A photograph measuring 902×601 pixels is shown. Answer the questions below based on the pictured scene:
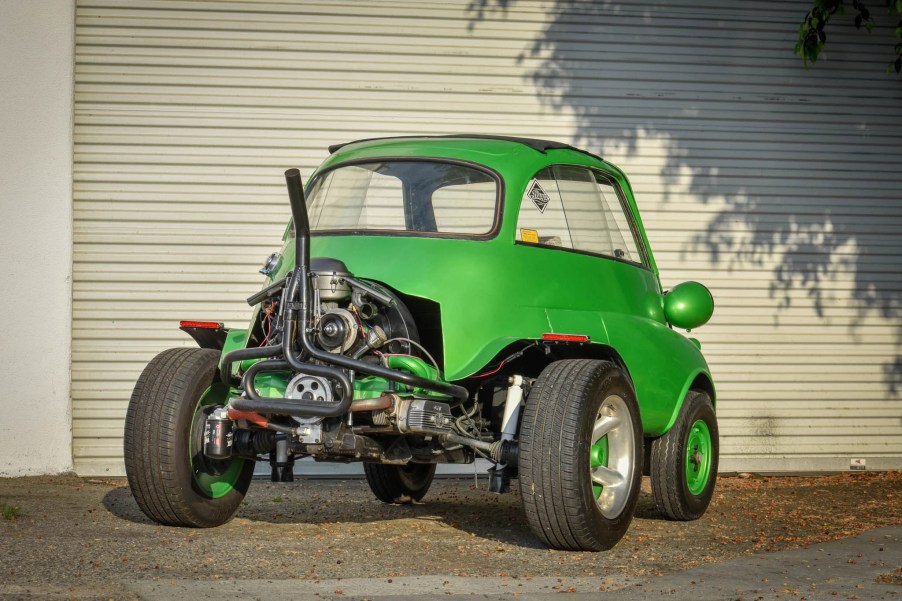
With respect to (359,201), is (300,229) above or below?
below

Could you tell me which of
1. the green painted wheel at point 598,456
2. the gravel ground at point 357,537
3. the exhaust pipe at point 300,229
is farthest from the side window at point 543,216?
the gravel ground at point 357,537

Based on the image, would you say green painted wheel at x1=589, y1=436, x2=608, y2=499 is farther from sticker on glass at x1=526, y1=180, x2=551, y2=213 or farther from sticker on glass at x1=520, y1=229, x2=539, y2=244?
sticker on glass at x1=526, y1=180, x2=551, y2=213

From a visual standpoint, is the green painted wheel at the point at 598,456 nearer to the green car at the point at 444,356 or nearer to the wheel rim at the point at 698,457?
the green car at the point at 444,356

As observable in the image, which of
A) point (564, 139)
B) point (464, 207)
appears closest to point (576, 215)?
point (464, 207)

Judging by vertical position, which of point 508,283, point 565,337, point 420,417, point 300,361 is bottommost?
point 420,417

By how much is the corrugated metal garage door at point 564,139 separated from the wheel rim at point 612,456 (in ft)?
15.4

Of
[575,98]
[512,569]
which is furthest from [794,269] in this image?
[512,569]

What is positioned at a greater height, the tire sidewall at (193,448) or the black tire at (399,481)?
the tire sidewall at (193,448)

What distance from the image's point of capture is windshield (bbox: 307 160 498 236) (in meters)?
6.73

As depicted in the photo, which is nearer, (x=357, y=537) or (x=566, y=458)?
(x=566, y=458)

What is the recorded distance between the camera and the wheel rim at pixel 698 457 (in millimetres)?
7797

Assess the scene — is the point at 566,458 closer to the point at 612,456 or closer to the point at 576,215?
the point at 612,456

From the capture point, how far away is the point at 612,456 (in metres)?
6.43

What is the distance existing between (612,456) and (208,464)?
6.91 feet
